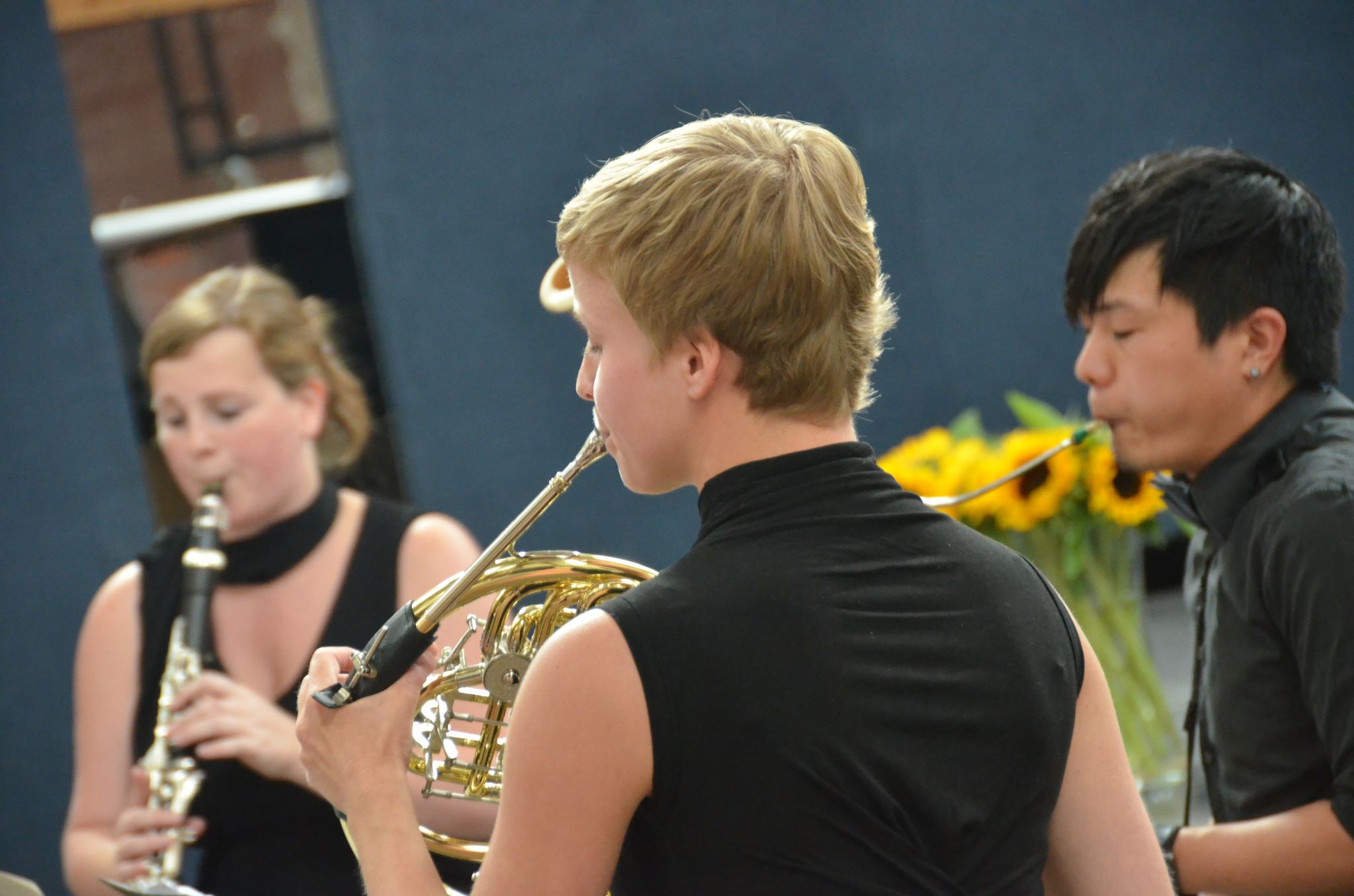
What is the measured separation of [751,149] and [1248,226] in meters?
0.71

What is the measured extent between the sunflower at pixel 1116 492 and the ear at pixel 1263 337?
590 millimetres

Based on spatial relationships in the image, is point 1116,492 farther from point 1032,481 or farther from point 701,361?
point 701,361

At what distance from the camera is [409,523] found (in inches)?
72.6

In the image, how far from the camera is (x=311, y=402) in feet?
6.28

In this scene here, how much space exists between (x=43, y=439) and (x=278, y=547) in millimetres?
993

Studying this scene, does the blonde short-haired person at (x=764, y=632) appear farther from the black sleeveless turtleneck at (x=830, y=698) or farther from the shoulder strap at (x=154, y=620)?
the shoulder strap at (x=154, y=620)

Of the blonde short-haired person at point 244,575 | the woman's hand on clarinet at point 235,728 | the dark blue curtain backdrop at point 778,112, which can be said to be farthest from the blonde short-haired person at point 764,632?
the dark blue curtain backdrop at point 778,112

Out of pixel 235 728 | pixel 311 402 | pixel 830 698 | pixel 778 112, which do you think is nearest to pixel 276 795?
pixel 235 728

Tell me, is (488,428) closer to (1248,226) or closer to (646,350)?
(1248,226)

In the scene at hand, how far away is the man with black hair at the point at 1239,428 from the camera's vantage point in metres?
1.22

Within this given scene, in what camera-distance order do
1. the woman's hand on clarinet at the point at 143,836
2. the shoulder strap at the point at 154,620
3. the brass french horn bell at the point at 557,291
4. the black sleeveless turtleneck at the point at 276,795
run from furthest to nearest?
the shoulder strap at the point at 154,620, the black sleeveless turtleneck at the point at 276,795, the woman's hand on clarinet at the point at 143,836, the brass french horn bell at the point at 557,291

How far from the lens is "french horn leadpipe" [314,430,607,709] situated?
94 cm

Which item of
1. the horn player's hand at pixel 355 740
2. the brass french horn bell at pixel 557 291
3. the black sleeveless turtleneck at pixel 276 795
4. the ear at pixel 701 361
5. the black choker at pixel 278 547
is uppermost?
the brass french horn bell at pixel 557 291

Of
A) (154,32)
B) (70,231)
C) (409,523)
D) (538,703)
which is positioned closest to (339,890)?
(409,523)
